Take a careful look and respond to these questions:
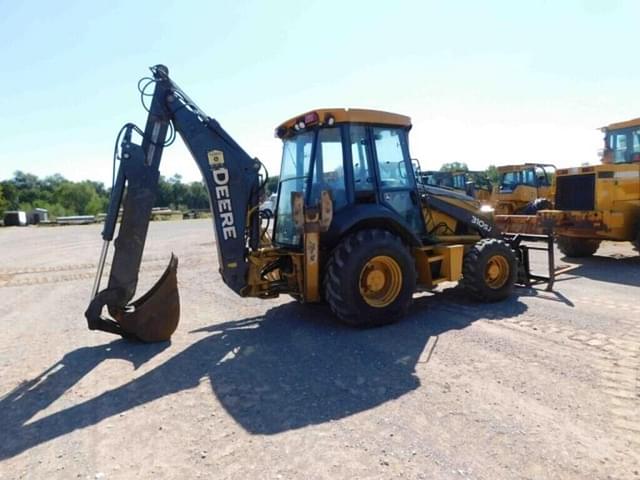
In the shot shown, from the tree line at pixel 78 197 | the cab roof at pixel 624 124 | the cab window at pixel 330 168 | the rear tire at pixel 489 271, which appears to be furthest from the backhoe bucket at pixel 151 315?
the tree line at pixel 78 197

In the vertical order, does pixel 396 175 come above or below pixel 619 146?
below

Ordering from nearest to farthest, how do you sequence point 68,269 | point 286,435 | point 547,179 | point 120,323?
1. point 286,435
2. point 120,323
3. point 68,269
4. point 547,179

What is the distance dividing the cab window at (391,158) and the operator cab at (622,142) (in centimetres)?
831

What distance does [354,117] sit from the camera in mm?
5293

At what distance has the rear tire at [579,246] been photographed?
34.6ft

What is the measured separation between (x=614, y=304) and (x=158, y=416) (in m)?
5.87

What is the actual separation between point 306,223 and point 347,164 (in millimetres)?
969

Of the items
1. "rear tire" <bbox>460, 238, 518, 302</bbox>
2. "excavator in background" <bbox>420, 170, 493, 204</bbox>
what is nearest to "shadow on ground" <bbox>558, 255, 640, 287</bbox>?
"rear tire" <bbox>460, 238, 518, 302</bbox>

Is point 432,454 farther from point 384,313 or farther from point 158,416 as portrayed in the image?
point 384,313

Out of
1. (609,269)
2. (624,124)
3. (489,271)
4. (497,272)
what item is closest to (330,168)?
(489,271)

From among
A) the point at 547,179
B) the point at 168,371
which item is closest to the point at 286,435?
the point at 168,371

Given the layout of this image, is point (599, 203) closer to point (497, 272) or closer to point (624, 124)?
point (624, 124)

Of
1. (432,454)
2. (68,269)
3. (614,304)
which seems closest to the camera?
(432,454)

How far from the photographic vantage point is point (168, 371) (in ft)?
13.4
